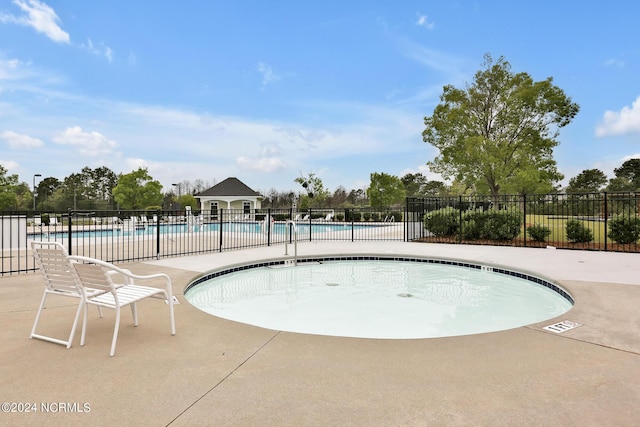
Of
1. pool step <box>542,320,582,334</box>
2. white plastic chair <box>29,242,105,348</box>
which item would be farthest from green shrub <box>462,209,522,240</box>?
white plastic chair <box>29,242,105,348</box>

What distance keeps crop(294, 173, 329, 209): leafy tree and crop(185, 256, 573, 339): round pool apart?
2766cm

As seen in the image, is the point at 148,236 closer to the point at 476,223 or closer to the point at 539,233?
the point at 476,223

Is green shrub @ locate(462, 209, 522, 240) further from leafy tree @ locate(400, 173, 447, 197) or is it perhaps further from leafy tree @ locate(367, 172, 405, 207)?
leafy tree @ locate(400, 173, 447, 197)

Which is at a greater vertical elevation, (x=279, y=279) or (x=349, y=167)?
(x=349, y=167)

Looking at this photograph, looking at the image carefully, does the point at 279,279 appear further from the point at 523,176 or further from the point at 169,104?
the point at 169,104

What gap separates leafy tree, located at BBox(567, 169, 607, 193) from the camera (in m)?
40.4

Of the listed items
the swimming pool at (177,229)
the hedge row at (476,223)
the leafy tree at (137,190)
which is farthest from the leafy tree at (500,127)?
the leafy tree at (137,190)

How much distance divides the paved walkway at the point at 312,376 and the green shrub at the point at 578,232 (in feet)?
26.0

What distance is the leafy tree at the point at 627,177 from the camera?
3522 centimetres

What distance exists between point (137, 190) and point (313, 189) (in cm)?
1730

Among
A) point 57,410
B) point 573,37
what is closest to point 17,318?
point 57,410

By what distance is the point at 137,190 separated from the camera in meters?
35.2

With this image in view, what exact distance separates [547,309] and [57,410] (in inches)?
210

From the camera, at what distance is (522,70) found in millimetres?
15891
